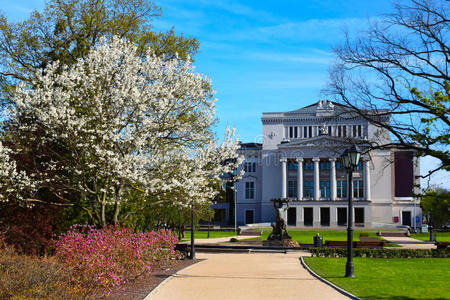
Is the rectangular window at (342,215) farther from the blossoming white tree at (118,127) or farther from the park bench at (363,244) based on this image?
the blossoming white tree at (118,127)

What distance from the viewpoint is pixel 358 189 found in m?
90.4

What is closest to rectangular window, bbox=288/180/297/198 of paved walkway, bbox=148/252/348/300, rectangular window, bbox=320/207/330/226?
rectangular window, bbox=320/207/330/226

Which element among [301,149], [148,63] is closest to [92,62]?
[148,63]

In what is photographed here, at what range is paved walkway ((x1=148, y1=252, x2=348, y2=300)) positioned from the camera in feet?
43.7

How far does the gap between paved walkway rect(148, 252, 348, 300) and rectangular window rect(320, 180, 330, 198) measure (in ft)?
237

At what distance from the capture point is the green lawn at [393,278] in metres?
13.6

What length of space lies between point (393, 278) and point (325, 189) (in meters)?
76.6

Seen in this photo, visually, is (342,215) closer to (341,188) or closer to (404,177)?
(341,188)

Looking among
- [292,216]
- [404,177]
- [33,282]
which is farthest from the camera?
[292,216]

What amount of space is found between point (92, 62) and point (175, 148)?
5398 mm

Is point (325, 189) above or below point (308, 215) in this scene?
above

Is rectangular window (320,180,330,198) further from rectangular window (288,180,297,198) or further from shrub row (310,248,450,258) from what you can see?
shrub row (310,248,450,258)

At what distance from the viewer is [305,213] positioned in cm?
9188

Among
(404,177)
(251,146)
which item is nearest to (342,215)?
(404,177)
